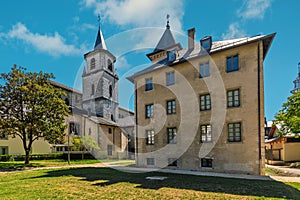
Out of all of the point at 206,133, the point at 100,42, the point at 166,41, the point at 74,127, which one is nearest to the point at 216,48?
the point at 206,133

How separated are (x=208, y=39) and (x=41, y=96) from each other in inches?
730

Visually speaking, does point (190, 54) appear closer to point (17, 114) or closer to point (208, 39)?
point (208, 39)

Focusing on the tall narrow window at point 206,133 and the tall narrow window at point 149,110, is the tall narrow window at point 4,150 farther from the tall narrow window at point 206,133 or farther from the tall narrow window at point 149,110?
the tall narrow window at point 206,133

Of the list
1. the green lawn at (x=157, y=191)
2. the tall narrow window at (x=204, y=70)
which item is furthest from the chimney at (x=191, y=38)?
the green lawn at (x=157, y=191)

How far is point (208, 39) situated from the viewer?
18984 millimetres

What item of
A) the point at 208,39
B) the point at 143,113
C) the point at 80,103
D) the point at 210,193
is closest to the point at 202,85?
the point at 208,39

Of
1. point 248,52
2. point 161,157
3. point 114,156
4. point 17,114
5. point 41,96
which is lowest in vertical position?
point 114,156

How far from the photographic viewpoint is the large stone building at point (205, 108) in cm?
1533

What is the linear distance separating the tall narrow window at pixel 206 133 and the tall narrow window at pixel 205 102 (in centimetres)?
153

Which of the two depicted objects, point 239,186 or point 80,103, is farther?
point 80,103

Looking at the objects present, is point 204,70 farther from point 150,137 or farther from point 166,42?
point 166,42

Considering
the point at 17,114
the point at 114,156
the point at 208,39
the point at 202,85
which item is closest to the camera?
the point at 202,85

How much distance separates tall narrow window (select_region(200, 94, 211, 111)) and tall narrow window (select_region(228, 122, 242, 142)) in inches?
88.6

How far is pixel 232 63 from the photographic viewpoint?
54.4 ft
